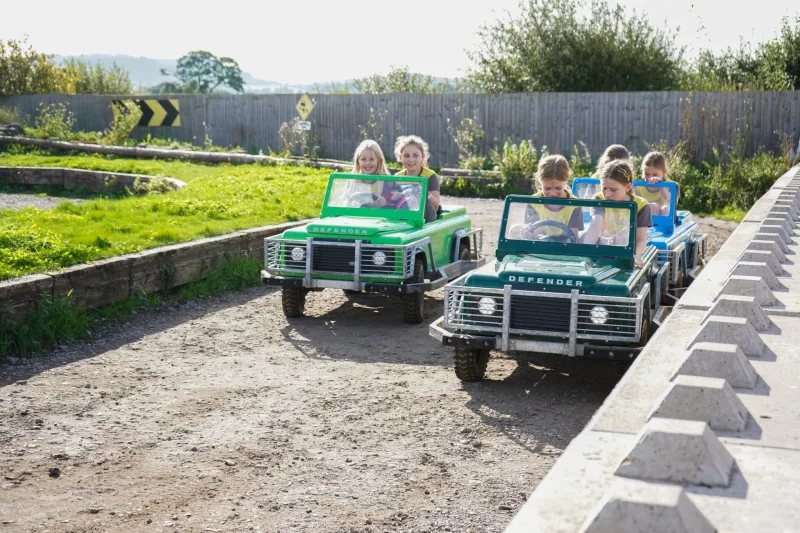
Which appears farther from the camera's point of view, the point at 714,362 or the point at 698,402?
the point at 714,362

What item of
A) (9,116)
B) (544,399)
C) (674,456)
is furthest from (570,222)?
(9,116)

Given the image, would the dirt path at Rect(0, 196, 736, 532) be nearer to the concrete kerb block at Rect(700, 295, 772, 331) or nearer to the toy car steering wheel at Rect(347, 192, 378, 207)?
the concrete kerb block at Rect(700, 295, 772, 331)

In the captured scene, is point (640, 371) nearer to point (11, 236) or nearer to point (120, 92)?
point (11, 236)

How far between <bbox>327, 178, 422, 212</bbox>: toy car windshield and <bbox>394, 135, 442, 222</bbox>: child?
0.22m

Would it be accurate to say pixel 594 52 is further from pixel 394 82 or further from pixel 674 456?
pixel 674 456

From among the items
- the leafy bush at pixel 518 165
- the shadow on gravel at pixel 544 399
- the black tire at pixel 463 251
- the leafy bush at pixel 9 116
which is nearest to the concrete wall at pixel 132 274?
the black tire at pixel 463 251

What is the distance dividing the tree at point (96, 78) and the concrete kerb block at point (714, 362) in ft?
131

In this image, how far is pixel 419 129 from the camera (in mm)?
27500

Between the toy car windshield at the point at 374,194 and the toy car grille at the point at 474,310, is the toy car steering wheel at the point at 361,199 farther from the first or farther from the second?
the toy car grille at the point at 474,310

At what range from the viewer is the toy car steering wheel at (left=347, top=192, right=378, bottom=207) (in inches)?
400

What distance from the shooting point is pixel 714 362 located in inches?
165

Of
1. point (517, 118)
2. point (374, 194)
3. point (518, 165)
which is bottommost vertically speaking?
point (374, 194)

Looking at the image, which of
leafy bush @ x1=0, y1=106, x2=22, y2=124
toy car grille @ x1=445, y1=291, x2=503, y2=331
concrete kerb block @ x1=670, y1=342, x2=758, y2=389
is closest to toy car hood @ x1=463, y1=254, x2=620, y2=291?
toy car grille @ x1=445, y1=291, x2=503, y2=331

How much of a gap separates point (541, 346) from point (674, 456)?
12.2ft
